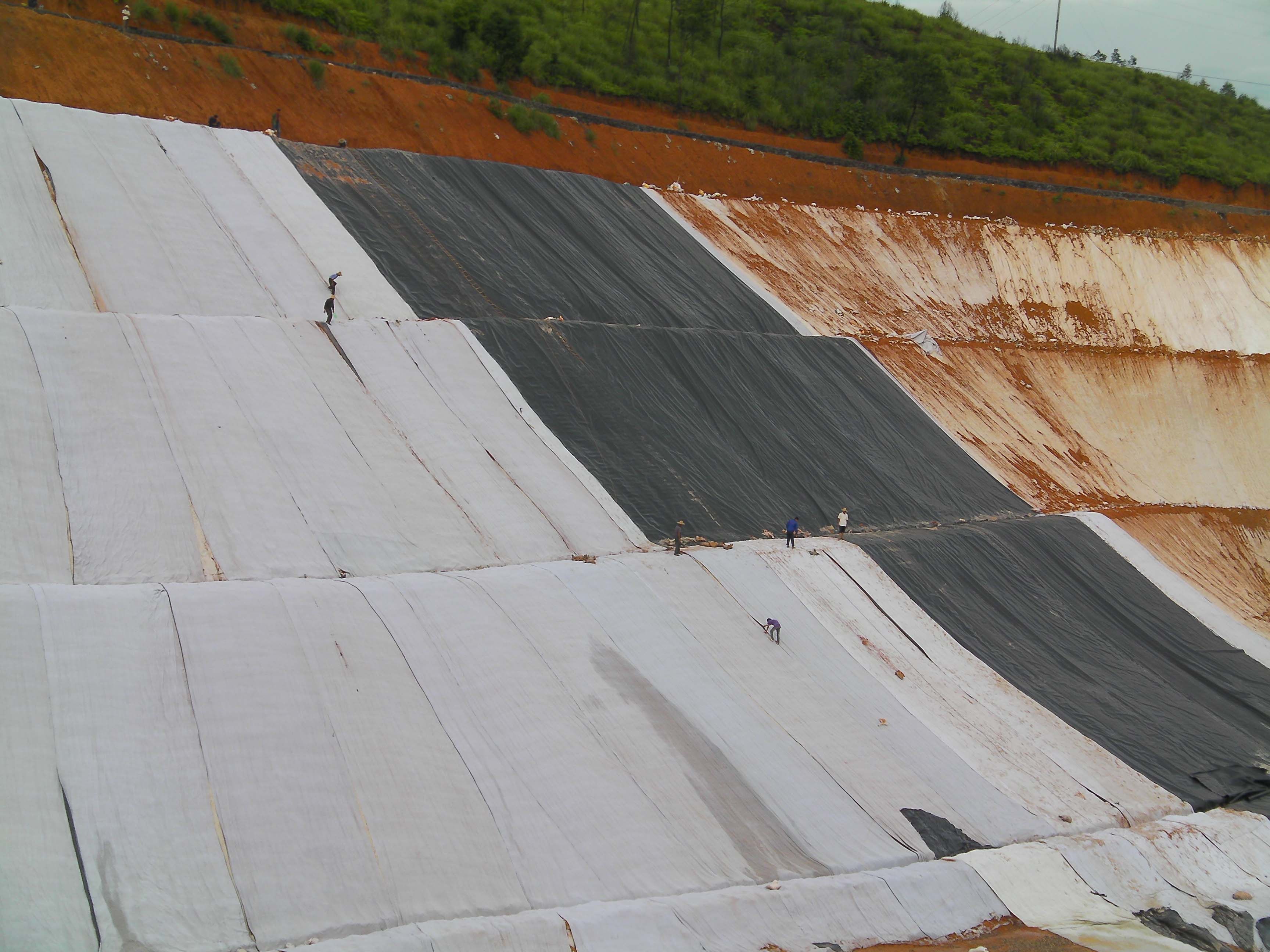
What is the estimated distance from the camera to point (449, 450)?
2003 cm

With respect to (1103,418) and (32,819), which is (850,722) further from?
(1103,418)

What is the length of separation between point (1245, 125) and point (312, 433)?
59314 mm

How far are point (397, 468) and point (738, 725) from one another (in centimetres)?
748

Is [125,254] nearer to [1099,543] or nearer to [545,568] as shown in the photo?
[545,568]

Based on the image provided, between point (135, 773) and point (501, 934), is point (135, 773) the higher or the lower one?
the higher one

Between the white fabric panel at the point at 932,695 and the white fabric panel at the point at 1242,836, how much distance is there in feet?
5.19

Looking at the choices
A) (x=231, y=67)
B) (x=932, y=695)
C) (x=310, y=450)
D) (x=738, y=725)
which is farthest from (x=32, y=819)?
(x=231, y=67)

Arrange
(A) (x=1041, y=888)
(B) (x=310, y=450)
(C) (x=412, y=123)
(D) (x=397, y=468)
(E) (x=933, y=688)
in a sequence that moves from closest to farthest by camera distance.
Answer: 1. (A) (x=1041, y=888)
2. (B) (x=310, y=450)
3. (E) (x=933, y=688)
4. (D) (x=397, y=468)
5. (C) (x=412, y=123)

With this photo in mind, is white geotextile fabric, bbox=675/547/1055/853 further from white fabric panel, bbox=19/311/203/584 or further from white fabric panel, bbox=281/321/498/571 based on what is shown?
white fabric panel, bbox=19/311/203/584

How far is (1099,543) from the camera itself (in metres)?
25.9

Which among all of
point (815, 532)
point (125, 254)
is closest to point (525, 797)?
point (815, 532)

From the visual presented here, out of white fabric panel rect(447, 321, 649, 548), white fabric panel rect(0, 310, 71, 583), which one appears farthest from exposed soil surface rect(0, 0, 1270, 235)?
white fabric panel rect(0, 310, 71, 583)

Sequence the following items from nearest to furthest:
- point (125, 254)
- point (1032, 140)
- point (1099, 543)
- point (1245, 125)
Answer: point (125, 254) < point (1099, 543) < point (1032, 140) < point (1245, 125)

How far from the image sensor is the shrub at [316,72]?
3170cm
